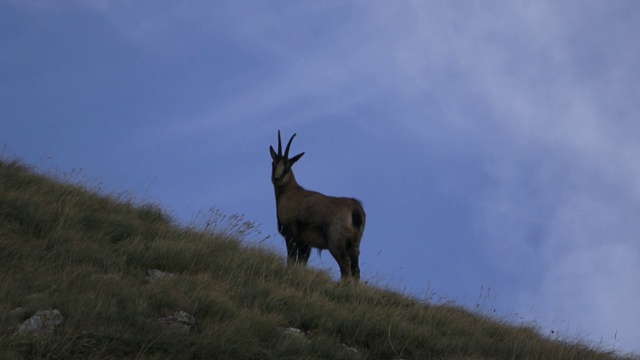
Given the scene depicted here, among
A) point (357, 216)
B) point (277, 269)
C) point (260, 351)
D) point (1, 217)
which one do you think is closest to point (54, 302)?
point (260, 351)

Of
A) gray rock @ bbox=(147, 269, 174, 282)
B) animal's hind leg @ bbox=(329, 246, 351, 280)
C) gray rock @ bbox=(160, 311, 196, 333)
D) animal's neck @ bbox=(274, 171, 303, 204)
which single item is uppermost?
animal's neck @ bbox=(274, 171, 303, 204)

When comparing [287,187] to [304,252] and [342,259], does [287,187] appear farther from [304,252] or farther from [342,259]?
[342,259]

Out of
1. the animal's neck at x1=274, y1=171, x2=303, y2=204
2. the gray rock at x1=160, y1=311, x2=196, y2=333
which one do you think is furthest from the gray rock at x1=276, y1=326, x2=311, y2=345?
the animal's neck at x1=274, y1=171, x2=303, y2=204

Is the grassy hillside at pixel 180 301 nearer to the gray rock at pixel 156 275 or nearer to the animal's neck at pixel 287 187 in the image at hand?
the gray rock at pixel 156 275

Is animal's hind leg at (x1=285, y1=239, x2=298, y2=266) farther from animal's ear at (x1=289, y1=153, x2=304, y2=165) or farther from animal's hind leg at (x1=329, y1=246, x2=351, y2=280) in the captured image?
animal's ear at (x1=289, y1=153, x2=304, y2=165)

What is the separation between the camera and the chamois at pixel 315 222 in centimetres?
1344

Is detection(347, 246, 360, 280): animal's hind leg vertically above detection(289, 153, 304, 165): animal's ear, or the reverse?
detection(289, 153, 304, 165): animal's ear

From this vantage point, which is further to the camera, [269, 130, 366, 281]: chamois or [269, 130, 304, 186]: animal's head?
[269, 130, 304, 186]: animal's head

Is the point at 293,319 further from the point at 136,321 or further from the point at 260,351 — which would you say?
the point at 136,321

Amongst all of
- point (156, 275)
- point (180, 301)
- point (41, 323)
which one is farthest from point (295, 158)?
point (41, 323)

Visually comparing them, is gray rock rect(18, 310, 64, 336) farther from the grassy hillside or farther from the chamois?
the chamois

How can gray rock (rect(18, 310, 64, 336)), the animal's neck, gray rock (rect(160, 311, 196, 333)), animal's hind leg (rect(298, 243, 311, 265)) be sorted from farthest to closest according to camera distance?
the animal's neck → animal's hind leg (rect(298, 243, 311, 265)) → gray rock (rect(160, 311, 196, 333)) → gray rock (rect(18, 310, 64, 336))

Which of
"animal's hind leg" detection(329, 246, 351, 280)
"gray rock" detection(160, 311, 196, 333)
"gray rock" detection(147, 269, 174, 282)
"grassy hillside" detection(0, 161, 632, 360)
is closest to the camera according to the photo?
"grassy hillside" detection(0, 161, 632, 360)

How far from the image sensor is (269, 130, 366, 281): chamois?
13438 millimetres
